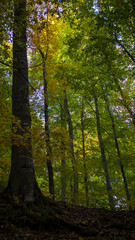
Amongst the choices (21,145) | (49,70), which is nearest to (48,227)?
(21,145)

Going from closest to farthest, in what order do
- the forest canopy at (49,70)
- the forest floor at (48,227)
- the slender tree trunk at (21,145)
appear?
the forest floor at (48,227), the slender tree trunk at (21,145), the forest canopy at (49,70)

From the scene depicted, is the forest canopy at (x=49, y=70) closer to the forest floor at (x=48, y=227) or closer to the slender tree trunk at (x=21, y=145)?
the slender tree trunk at (x=21, y=145)

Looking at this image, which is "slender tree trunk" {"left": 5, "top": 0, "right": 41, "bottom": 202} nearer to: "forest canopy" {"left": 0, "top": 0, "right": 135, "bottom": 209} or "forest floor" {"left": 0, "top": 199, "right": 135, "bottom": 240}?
"forest canopy" {"left": 0, "top": 0, "right": 135, "bottom": 209}

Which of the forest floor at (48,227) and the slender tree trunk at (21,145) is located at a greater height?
the slender tree trunk at (21,145)

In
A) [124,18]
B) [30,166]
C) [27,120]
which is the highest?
[124,18]

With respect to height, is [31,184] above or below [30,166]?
below

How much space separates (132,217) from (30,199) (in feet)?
9.43

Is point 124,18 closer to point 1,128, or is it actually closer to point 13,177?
point 1,128

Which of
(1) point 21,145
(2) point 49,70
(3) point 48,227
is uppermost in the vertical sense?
(2) point 49,70

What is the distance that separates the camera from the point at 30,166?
4707 mm

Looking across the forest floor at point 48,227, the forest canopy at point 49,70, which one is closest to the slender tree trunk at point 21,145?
the forest canopy at point 49,70

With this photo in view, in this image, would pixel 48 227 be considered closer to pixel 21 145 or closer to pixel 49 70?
pixel 21 145

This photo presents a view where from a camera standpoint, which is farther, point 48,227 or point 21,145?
point 21,145

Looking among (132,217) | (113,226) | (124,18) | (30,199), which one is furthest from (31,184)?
(124,18)
